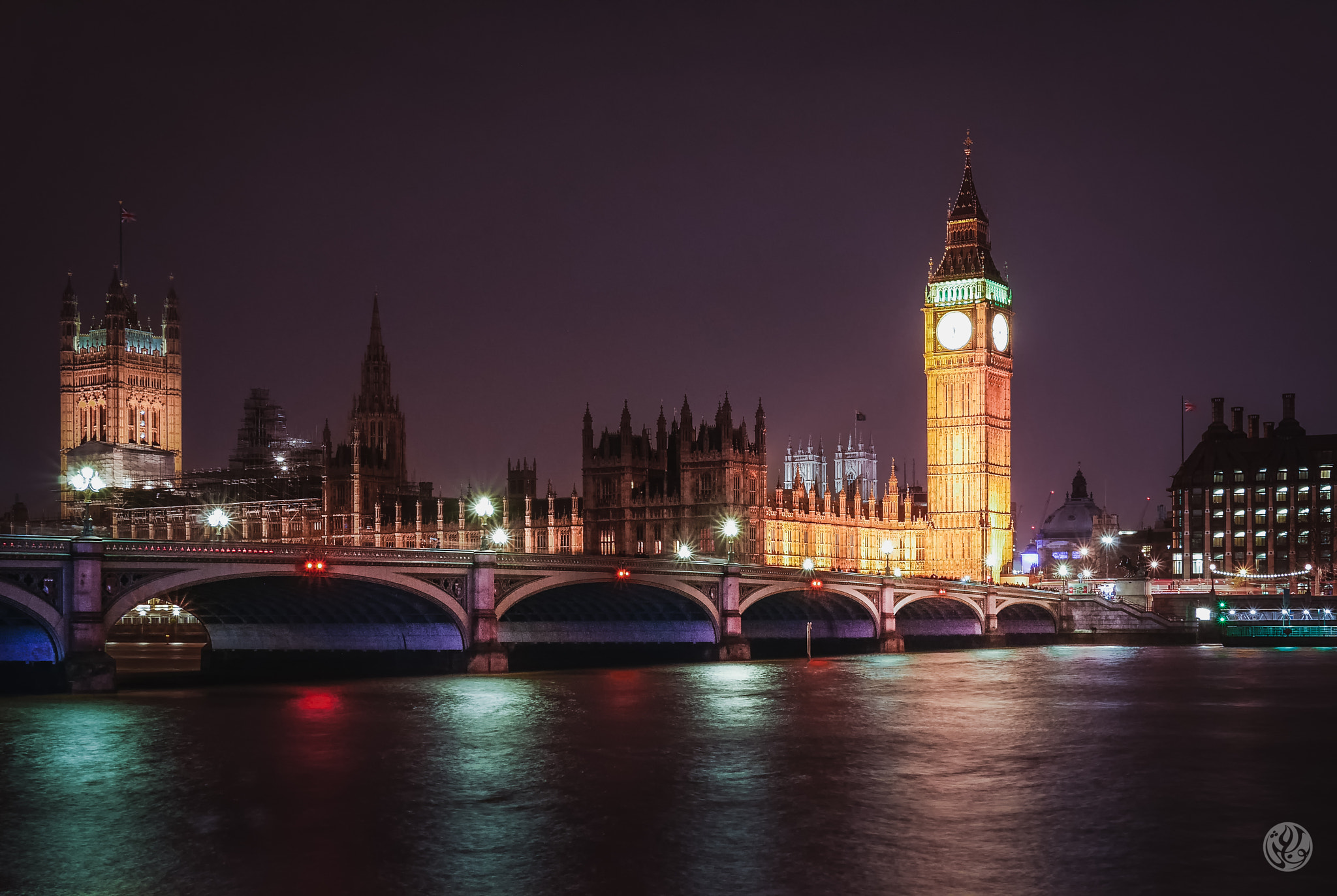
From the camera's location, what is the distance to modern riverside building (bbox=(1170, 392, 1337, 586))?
549 feet

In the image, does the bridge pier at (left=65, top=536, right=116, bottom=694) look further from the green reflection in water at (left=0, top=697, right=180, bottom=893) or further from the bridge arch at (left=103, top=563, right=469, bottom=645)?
the green reflection in water at (left=0, top=697, right=180, bottom=893)

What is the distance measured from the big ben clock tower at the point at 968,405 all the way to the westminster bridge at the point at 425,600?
3136 cm

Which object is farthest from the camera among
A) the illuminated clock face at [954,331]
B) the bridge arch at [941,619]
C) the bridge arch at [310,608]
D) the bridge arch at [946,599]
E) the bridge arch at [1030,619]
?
the illuminated clock face at [954,331]

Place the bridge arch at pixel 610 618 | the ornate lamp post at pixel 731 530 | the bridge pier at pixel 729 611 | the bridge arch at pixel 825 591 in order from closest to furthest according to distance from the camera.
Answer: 1. the bridge arch at pixel 610 618
2. the bridge pier at pixel 729 611
3. the bridge arch at pixel 825 591
4. the ornate lamp post at pixel 731 530

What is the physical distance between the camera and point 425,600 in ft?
251

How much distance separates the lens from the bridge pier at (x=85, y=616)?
60938mm

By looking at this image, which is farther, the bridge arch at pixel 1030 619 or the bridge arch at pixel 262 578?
the bridge arch at pixel 1030 619

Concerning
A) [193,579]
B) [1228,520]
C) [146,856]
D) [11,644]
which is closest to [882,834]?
[146,856]

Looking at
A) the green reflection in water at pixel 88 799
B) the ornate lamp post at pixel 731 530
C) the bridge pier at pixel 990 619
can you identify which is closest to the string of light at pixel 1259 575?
the bridge pier at pixel 990 619

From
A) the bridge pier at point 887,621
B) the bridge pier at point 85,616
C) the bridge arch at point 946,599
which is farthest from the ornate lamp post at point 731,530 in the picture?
the bridge pier at point 85,616

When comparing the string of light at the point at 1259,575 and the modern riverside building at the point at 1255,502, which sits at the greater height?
the modern riverside building at the point at 1255,502

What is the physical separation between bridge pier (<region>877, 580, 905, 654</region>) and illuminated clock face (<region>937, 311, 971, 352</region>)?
57.7 meters

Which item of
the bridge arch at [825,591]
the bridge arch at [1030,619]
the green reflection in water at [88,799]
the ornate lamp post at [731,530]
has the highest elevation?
the ornate lamp post at [731,530]

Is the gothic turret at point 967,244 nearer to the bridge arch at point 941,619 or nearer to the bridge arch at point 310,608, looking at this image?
the bridge arch at point 941,619
